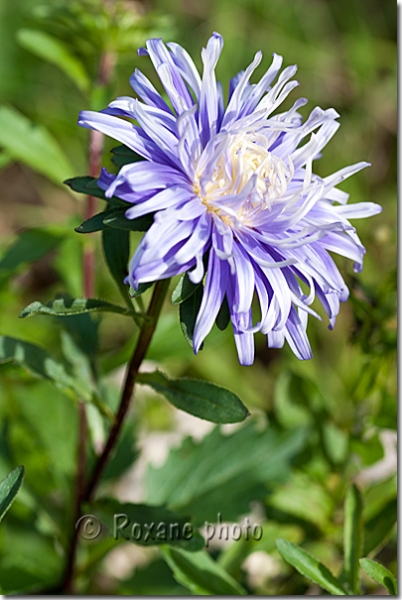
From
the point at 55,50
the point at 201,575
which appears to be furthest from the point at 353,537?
the point at 55,50

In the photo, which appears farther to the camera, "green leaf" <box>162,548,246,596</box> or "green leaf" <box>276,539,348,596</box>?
"green leaf" <box>162,548,246,596</box>

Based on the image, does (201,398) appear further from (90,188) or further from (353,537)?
(353,537)

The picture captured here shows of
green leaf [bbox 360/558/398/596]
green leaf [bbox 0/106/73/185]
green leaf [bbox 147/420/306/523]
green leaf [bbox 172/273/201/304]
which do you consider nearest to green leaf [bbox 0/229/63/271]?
green leaf [bbox 0/106/73/185]

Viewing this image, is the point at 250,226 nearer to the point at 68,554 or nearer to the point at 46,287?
the point at 68,554

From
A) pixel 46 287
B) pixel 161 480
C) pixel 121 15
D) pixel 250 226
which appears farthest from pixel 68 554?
pixel 46 287

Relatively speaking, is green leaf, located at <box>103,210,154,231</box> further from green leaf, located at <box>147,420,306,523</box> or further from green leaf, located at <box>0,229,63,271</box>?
green leaf, located at <box>147,420,306,523</box>

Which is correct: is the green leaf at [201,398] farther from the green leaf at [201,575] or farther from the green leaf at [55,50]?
the green leaf at [55,50]
